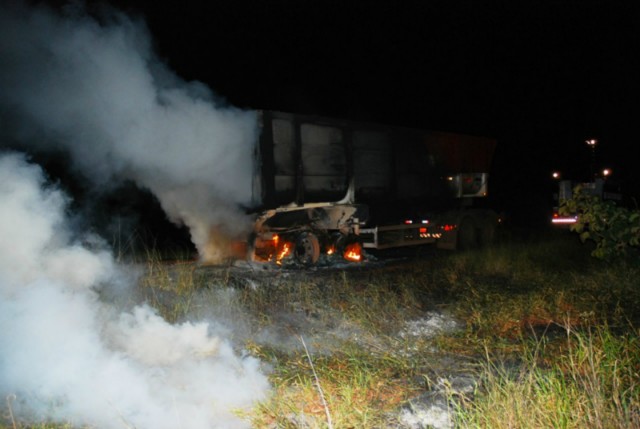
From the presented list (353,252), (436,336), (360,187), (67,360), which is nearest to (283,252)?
(353,252)

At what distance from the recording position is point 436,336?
5797 millimetres

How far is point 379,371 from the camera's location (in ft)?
15.1

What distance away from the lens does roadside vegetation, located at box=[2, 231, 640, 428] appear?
12.0 feet

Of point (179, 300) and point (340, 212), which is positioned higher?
point (340, 212)

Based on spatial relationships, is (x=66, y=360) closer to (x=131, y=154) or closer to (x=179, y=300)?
(x=179, y=300)

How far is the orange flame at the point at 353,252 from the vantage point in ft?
37.2

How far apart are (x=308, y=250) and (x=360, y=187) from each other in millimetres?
1904

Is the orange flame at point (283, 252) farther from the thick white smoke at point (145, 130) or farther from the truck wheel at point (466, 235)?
the truck wheel at point (466, 235)

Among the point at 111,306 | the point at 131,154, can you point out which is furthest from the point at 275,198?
the point at 111,306

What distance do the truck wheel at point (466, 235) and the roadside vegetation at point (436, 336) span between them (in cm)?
323

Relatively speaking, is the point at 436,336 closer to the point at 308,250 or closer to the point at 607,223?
the point at 607,223

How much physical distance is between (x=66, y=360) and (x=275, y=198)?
600 centimetres

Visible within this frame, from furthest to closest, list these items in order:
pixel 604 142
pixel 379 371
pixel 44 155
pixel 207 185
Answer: pixel 604 142 < pixel 207 185 < pixel 44 155 < pixel 379 371

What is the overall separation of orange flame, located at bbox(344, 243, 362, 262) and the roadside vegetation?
3.62ft
